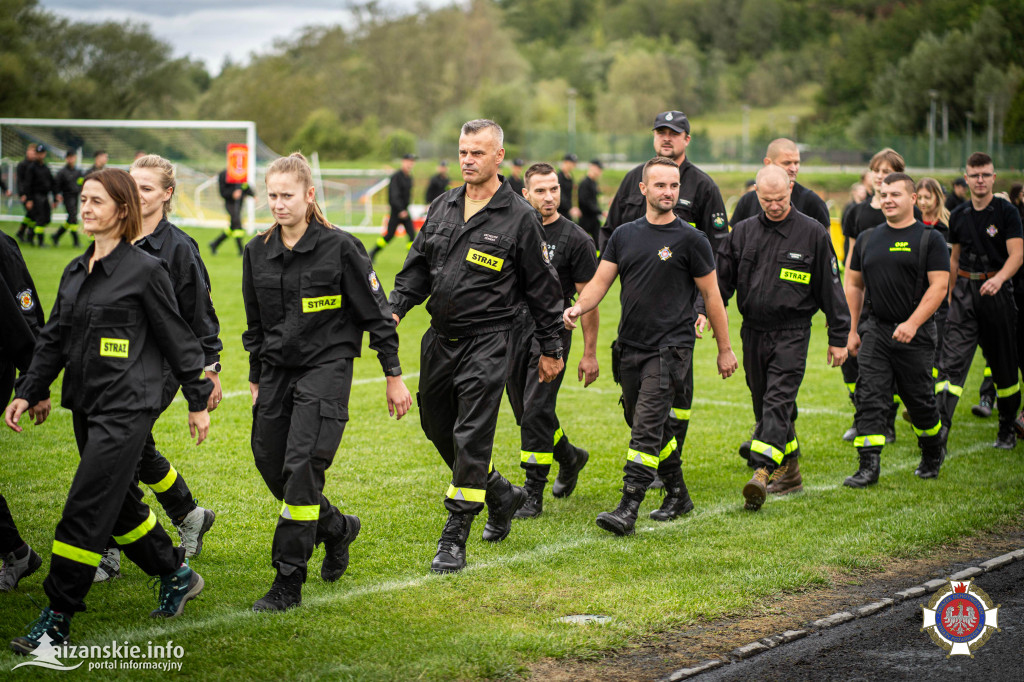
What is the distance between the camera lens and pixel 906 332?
24.3 feet

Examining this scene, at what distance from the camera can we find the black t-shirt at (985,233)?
8828 millimetres

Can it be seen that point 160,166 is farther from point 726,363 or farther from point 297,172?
point 726,363

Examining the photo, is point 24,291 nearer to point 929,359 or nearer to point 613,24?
point 929,359

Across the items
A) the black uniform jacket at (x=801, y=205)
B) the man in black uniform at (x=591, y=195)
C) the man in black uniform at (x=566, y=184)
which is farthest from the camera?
the man in black uniform at (x=591, y=195)

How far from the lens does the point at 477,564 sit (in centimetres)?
573

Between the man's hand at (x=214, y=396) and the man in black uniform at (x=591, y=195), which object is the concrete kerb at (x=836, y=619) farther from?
the man in black uniform at (x=591, y=195)

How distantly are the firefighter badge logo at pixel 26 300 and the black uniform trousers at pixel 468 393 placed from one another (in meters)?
1.98

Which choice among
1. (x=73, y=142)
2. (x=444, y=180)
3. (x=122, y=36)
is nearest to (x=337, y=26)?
(x=122, y=36)

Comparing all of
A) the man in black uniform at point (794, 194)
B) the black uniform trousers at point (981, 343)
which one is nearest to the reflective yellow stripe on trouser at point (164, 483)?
the man in black uniform at point (794, 194)

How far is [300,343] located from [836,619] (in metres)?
2.87

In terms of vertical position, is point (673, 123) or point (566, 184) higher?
point (673, 123)

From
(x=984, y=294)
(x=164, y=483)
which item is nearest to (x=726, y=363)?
(x=164, y=483)

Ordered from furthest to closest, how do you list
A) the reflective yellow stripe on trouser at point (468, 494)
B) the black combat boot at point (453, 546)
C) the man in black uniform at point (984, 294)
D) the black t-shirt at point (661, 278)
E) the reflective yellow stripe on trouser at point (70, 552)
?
the man in black uniform at point (984, 294) < the black t-shirt at point (661, 278) < the reflective yellow stripe on trouser at point (468, 494) < the black combat boot at point (453, 546) < the reflective yellow stripe on trouser at point (70, 552)

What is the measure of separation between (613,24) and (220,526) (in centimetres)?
14090
